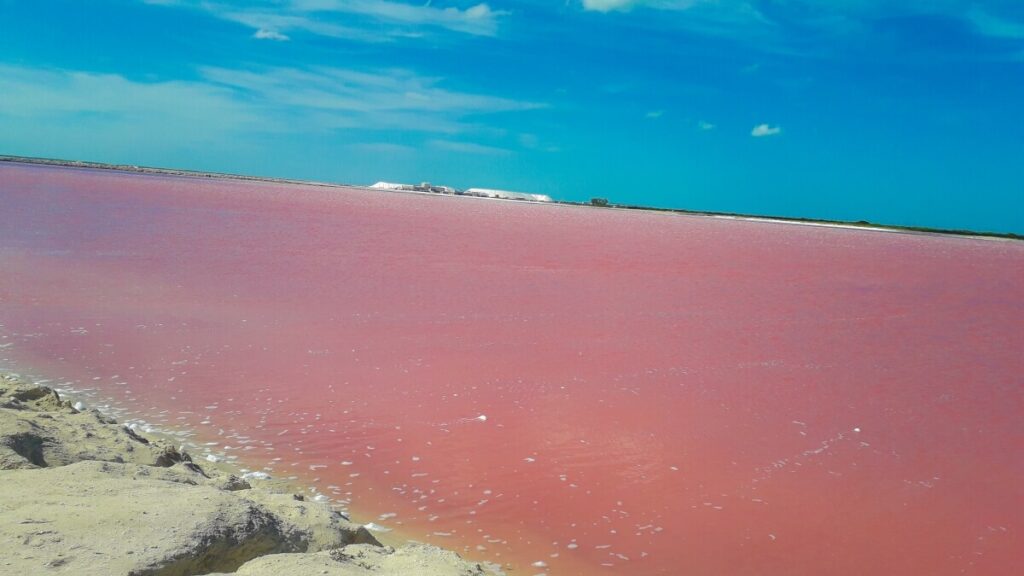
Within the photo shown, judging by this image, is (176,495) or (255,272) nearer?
(176,495)

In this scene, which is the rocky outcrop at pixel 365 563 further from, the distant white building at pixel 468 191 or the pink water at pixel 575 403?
the distant white building at pixel 468 191

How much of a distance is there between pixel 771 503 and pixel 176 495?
9.45ft

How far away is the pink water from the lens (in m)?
3.47

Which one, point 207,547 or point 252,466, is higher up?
point 207,547

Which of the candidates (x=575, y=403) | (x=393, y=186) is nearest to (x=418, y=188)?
(x=393, y=186)

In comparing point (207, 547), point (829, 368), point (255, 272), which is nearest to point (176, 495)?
point (207, 547)

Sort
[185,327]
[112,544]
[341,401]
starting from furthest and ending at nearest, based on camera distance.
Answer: [185,327]
[341,401]
[112,544]

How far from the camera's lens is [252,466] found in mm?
3854

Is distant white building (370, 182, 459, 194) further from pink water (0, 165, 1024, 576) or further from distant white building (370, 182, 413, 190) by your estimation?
pink water (0, 165, 1024, 576)

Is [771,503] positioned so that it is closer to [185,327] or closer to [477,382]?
[477,382]

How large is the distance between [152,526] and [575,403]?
11.0ft

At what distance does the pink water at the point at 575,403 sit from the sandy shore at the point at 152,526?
72 centimetres

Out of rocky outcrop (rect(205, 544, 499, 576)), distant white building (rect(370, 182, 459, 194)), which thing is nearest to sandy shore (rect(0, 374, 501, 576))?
rocky outcrop (rect(205, 544, 499, 576))

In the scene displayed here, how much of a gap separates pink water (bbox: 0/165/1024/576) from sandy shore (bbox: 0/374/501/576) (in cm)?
72
